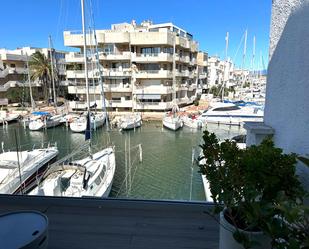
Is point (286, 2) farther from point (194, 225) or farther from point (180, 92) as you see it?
point (180, 92)

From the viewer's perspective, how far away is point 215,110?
57.8 ft

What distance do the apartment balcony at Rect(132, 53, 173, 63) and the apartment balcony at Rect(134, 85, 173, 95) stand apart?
2220 mm

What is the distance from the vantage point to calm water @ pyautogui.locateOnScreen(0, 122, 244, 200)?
8000 millimetres

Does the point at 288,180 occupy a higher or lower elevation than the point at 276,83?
lower

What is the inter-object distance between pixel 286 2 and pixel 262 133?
0.89 metres

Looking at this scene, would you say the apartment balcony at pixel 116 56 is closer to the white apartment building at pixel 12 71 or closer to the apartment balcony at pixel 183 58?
the apartment balcony at pixel 183 58

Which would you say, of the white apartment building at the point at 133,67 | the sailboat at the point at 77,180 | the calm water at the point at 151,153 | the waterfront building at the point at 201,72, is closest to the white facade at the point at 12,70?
the white apartment building at the point at 133,67

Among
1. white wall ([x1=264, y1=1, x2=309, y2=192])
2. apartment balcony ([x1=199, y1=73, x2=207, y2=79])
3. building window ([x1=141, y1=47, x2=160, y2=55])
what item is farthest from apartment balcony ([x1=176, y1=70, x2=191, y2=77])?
white wall ([x1=264, y1=1, x2=309, y2=192])

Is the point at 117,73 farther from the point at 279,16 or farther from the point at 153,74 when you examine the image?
the point at 279,16

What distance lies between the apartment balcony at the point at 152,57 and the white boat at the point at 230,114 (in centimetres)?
602

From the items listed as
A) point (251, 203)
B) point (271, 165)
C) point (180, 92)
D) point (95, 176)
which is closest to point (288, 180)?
point (271, 165)

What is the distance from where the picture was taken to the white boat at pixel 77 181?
20.8 feet

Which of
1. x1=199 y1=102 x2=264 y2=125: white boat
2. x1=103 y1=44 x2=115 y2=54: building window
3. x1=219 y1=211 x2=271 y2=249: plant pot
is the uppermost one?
x1=103 y1=44 x2=115 y2=54: building window

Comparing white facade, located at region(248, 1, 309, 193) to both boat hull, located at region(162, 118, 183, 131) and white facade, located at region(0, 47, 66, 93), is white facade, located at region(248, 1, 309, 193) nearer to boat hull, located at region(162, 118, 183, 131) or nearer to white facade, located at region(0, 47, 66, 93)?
boat hull, located at region(162, 118, 183, 131)
